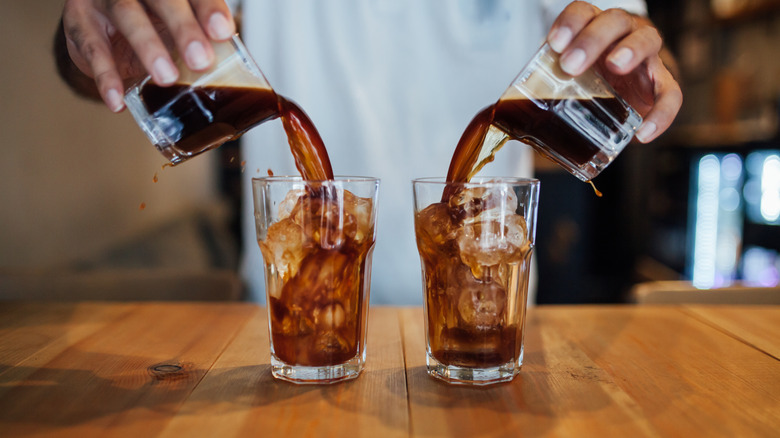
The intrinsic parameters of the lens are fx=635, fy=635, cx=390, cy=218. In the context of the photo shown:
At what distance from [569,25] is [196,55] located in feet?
1.56

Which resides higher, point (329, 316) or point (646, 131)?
point (646, 131)

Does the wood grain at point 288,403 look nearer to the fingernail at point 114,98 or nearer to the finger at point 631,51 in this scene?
the fingernail at point 114,98

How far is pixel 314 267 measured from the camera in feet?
2.74

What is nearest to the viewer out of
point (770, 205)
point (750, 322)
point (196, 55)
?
point (196, 55)

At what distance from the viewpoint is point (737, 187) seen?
13.1 ft

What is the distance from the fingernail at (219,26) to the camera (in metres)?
0.78

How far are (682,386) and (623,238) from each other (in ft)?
17.8

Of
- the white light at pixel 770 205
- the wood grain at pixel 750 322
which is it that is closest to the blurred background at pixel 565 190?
the white light at pixel 770 205

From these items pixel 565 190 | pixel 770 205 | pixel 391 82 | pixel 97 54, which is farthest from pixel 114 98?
pixel 565 190

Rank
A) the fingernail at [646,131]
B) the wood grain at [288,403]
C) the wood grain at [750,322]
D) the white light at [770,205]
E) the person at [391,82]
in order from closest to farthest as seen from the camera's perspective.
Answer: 1. the wood grain at [288,403]
2. the fingernail at [646,131]
3. the wood grain at [750,322]
4. the person at [391,82]
5. the white light at [770,205]

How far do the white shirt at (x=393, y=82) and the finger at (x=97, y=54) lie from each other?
82cm

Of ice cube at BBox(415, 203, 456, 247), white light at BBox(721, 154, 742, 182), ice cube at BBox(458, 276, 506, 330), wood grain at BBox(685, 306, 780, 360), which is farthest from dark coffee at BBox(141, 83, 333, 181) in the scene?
white light at BBox(721, 154, 742, 182)

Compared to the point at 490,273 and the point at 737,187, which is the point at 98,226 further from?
the point at 737,187

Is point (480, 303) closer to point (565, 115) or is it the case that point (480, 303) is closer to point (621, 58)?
point (565, 115)
